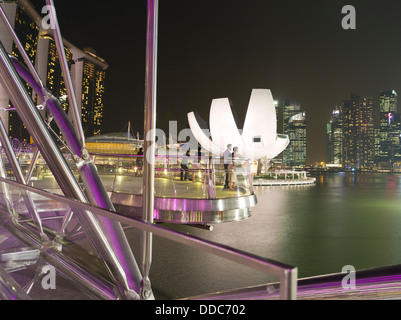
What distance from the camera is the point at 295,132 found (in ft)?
480

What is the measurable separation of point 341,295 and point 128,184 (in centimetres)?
635

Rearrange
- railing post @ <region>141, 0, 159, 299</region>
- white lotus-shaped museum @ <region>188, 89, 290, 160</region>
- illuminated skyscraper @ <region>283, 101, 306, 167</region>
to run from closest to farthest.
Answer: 1. railing post @ <region>141, 0, 159, 299</region>
2. white lotus-shaped museum @ <region>188, 89, 290, 160</region>
3. illuminated skyscraper @ <region>283, 101, 306, 167</region>

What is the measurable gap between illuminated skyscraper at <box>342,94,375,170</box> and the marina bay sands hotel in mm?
114238

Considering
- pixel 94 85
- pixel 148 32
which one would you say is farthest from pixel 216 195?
pixel 94 85

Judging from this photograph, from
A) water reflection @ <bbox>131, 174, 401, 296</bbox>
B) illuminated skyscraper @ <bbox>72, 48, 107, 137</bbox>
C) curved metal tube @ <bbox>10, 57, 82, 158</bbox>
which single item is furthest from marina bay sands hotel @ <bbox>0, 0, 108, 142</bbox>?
water reflection @ <bbox>131, 174, 401, 296</bbox>

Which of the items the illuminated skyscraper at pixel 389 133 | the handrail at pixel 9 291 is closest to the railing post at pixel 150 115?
the handrail at pixel 9 291

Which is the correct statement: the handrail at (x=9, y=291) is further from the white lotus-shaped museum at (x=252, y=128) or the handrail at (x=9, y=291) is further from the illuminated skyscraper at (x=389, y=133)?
the illuminated skyscraper at (x=389, y=133)

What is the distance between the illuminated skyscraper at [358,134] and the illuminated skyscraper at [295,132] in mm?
21086

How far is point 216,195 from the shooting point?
811cm

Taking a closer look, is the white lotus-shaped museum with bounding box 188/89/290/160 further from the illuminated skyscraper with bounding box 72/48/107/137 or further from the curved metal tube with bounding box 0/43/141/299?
the illuminated skyscraper with bounding box 72/48/107/137

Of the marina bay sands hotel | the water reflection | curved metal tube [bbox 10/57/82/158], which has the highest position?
the marina bay sands hotel

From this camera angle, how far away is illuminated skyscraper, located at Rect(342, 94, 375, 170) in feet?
463

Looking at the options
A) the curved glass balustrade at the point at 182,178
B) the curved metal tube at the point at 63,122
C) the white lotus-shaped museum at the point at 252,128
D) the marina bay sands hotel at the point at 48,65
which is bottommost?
the curved glass balustrade at the point at 182,178

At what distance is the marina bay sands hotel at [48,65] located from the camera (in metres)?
21.7
